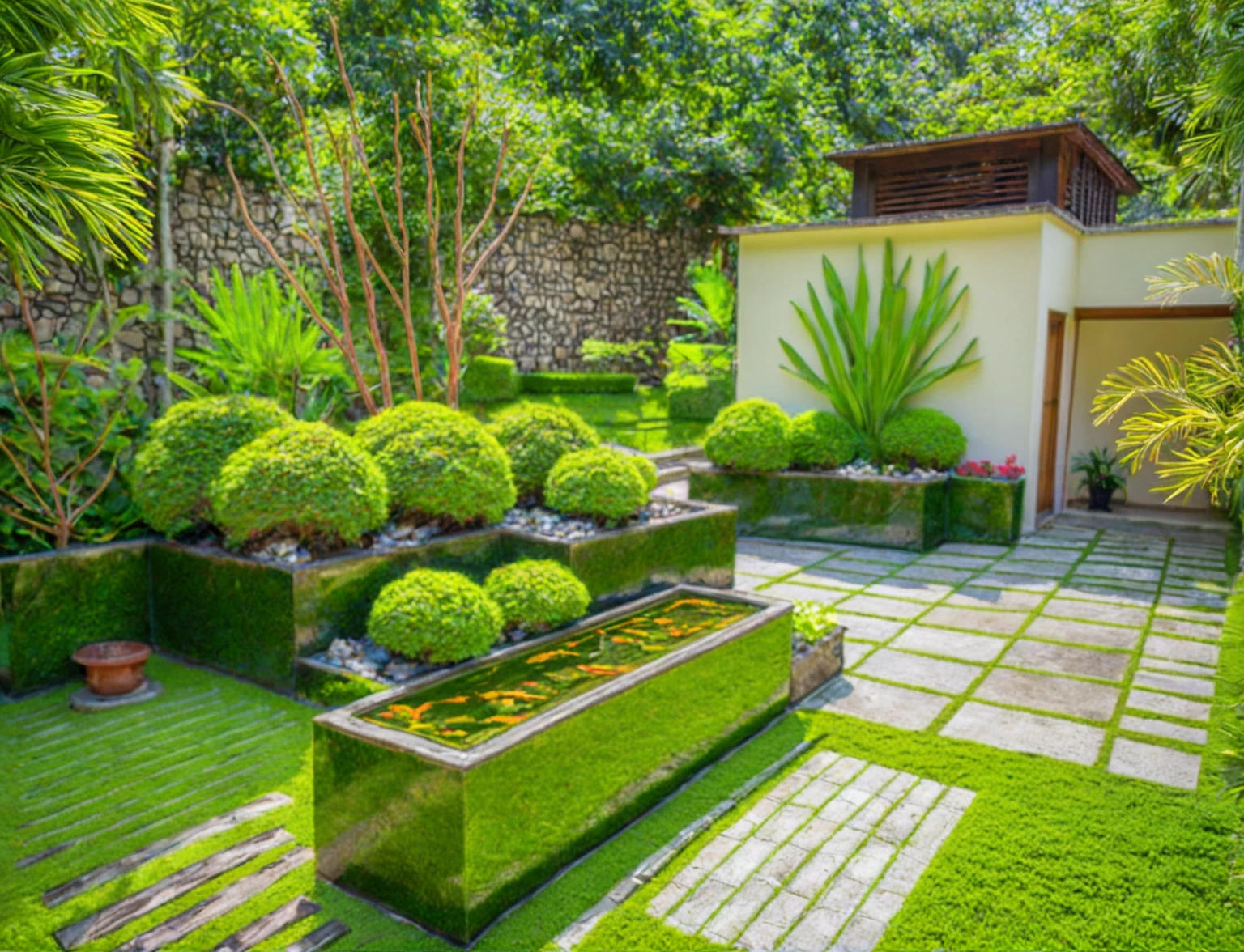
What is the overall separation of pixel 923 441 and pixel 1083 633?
3.16 meters

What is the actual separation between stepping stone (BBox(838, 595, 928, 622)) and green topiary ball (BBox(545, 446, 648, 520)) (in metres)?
1.70

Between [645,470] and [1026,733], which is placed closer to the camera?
[1026,733]

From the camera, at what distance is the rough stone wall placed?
50.8 feet

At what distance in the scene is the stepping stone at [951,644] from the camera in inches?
210

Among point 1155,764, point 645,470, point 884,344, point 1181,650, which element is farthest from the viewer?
point 884,344

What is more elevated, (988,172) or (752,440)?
(988,172)

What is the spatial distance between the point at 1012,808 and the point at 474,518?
11.0 ft

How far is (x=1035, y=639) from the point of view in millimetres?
5629

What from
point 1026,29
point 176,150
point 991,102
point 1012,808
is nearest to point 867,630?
point 1012,808

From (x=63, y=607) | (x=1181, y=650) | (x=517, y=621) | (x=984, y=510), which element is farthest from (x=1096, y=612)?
(x=63, y=607)

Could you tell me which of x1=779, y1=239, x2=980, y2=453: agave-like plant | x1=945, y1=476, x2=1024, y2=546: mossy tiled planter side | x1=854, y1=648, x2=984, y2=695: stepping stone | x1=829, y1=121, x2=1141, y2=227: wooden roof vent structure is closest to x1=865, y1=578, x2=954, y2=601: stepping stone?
x1=854, y1=648, x2=984, y2=695: stepping stone

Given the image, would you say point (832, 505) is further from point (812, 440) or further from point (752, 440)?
point (752, 440)

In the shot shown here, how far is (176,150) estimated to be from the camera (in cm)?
846

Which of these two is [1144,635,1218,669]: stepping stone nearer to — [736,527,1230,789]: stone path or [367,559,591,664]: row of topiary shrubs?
[736,527,1230,789]: stone path
